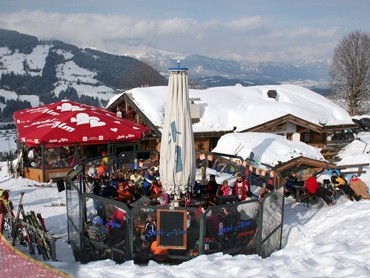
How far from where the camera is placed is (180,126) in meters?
10.0

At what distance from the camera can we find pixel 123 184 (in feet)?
40.1

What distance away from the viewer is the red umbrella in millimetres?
19211

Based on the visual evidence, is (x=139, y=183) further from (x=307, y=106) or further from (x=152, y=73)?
(x=152, y=73)

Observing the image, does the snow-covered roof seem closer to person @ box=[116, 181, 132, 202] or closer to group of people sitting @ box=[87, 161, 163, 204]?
group of people sitting @ box=[87, 161, 163, 204]

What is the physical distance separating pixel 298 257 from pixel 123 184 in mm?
5469

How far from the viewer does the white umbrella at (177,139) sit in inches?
390

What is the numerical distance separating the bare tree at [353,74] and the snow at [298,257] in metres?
34.7

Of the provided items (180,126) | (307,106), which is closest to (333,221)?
(180,126)

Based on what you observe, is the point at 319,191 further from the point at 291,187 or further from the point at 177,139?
the point at 177,139

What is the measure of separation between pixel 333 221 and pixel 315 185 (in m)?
1.94

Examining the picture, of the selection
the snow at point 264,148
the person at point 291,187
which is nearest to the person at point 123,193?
the person at point 291,187

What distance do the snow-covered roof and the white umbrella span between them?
14639 millimetres

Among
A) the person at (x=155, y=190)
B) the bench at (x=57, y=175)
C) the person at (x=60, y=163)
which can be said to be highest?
the person at (x=155, y=190)

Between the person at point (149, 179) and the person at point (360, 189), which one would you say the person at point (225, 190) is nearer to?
the person at point (149, 179)
